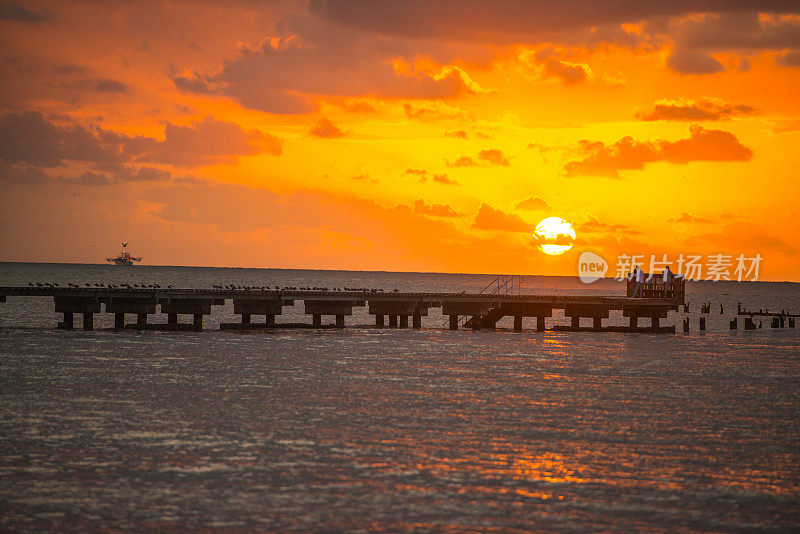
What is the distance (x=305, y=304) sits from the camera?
7150 cm

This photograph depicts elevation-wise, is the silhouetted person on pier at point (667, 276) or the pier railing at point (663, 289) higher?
the silhouetted person on pier at point (667, 276)

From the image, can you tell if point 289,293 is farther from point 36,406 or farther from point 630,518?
point 630,518

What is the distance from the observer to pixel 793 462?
81.0 ft

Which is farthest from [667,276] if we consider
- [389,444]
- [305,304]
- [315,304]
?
[389,444]

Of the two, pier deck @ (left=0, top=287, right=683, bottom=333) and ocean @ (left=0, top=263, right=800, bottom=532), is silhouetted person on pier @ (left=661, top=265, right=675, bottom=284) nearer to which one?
pier deck @ (left=0, top=287, right=683, bottom=333)

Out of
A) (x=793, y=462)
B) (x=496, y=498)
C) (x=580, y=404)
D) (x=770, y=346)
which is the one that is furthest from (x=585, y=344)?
(x=496, y=498)

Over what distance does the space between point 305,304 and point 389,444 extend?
150 feet

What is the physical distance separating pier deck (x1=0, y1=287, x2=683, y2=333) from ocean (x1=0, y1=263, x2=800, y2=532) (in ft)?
42.6

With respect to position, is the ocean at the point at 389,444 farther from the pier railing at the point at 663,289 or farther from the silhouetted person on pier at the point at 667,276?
the silhouetted person on pier at the point at 667,276

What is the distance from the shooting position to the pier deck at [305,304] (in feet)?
218

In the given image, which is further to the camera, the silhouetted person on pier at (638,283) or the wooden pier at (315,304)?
the silhouetted person on pier at (638,283)

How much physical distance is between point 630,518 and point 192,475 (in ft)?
32.5

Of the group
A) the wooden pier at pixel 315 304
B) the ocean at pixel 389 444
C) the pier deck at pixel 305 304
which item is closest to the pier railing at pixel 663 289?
the wooden pier at pixel 315 304

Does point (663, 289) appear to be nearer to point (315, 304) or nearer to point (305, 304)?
point (315, 304)
